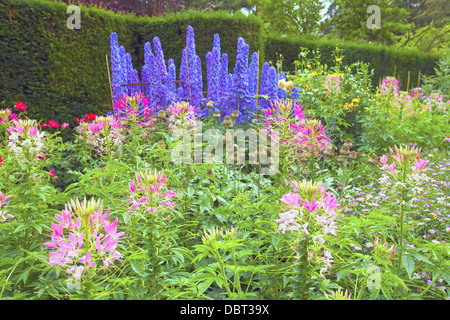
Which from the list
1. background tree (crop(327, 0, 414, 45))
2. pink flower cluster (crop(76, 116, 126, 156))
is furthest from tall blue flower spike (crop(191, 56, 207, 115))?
background tree (crop(327, 0, 414, 45))

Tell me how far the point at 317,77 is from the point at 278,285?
4.95 m

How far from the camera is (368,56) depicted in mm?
10898

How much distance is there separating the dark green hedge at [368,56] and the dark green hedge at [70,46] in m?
1.64

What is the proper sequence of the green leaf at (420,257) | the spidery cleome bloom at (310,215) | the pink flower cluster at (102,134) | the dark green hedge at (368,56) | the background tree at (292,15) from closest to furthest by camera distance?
the spidery cleome bloom at (310,215) < the green leaf at (420,257) < the pink flower cluster at (102,134) < the dark green hedge at (368,56) < the background tree at (292,15)

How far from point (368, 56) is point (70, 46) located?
865cm

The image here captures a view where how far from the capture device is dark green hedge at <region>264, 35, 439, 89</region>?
9211mm

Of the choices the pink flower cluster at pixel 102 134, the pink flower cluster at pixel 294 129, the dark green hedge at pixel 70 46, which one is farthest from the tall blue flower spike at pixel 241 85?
the dark green hedge at pixel 70 46

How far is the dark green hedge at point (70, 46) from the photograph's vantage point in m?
5.82

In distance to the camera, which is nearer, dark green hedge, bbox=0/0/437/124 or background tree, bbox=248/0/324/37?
dark green hedge, bbox=0/0/437/124

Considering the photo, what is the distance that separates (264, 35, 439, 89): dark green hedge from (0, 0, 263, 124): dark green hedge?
1636 mm

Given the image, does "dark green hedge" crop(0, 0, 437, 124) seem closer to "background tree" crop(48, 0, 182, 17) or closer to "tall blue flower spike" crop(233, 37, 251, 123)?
"tall blue flower spike" crop(233, 37, 251, 123)

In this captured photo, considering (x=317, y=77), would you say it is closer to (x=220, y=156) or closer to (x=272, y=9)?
(x=220, y=156)

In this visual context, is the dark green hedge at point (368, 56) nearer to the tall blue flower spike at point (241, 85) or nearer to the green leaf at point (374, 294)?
the tall blue flower spike at point (241, 85)

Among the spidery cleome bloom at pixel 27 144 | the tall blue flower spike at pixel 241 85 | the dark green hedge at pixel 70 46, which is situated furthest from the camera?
the dark green hedge at pixel 70 46
